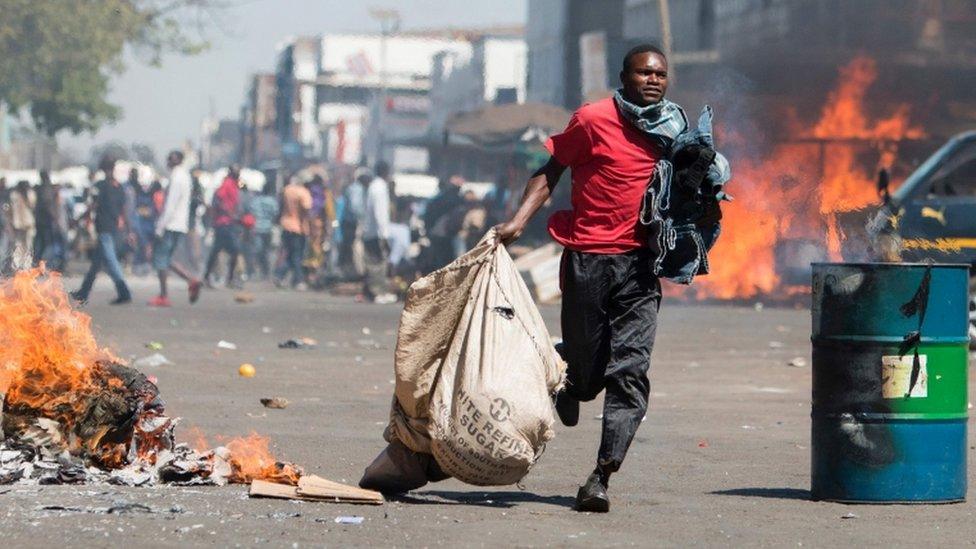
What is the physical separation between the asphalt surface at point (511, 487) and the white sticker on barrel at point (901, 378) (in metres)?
0.41

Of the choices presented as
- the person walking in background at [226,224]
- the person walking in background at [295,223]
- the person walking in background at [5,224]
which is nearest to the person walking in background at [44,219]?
the person walking in background at [5,224]

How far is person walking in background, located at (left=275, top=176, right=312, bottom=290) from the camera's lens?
29016mm

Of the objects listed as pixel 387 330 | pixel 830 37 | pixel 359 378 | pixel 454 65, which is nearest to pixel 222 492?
pixel 359 378

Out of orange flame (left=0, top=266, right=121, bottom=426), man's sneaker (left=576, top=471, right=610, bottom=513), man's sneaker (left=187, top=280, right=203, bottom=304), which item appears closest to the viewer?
man's sneaker (left=576, top=471, right=610, bottom=513)

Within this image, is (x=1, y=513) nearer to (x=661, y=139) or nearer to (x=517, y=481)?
(x=517, y=481)

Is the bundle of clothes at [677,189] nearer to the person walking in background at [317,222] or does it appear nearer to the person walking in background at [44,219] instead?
the person walking in background at [317,222]

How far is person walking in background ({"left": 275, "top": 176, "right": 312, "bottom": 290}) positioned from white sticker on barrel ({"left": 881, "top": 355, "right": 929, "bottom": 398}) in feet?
74.8

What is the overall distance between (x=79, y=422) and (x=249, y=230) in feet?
88.5

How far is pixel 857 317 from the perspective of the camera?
6531mm

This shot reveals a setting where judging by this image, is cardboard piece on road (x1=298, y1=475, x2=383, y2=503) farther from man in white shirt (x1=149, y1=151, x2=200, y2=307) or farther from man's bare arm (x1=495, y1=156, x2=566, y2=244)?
man in white shirt (x1=149, y1=151, x2=200, y2=307)

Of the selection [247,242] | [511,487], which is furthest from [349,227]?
[511,487]

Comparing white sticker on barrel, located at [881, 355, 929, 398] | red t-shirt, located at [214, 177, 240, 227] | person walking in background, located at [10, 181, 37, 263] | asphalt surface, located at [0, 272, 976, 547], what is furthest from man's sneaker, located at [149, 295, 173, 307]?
white sticker on barrel, located at [881, 355, 929, 398]

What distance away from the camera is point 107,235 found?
20469 millimetres

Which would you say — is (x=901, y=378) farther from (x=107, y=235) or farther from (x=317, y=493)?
(x=107, y=235)
